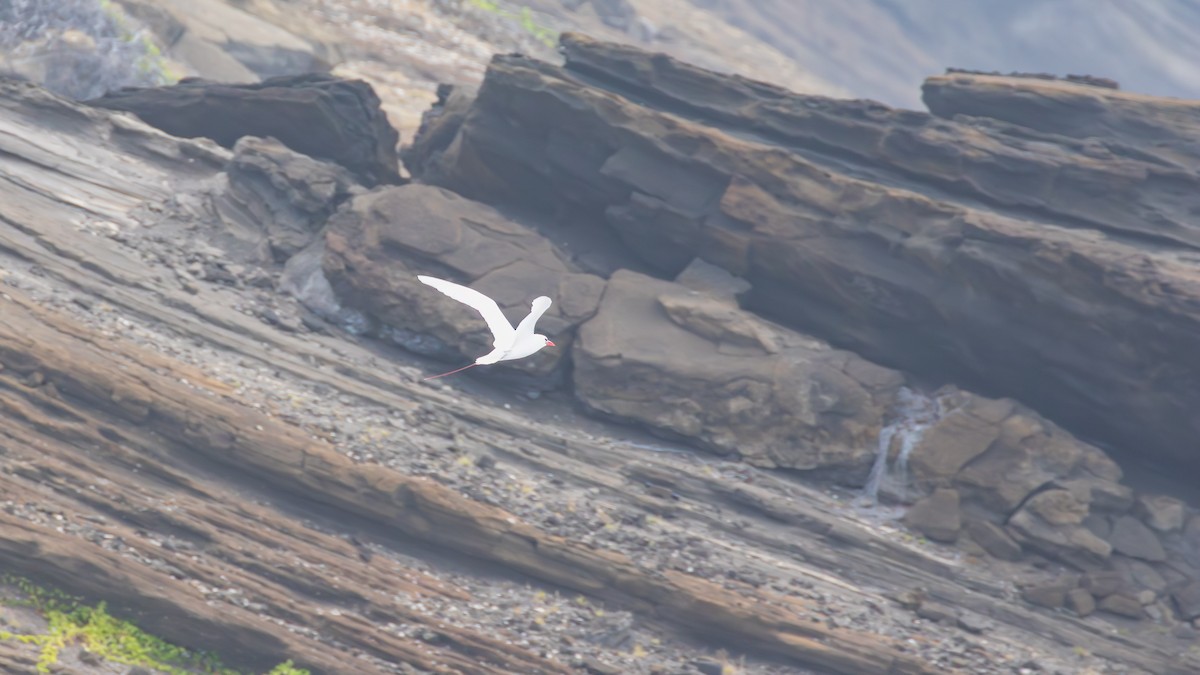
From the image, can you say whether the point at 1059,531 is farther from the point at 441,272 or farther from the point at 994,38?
the point at 994,38

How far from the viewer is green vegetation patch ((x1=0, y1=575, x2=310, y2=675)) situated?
14.5 m

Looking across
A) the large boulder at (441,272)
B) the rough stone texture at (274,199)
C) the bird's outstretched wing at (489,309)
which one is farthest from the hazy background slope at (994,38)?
the bird's outstretched wing at (489,309)

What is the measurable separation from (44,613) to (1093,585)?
13.4 m

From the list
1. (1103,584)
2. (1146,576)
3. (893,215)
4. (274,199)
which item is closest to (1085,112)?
(893,215)

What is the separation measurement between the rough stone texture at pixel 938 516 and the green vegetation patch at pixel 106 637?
8667 millimetres

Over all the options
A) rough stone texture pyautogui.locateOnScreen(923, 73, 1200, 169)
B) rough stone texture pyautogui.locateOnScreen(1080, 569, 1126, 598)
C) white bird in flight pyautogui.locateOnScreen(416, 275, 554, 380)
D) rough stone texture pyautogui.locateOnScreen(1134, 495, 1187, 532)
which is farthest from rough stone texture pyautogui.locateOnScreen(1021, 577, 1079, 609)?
white bird in flight pyautogui.locateOnScreen(416, 275, 554, 380)

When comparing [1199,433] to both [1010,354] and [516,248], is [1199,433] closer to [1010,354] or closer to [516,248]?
[1010,354]

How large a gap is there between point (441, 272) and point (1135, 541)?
10900 millimetres

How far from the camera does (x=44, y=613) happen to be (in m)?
14.6

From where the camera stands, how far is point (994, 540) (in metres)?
17.5

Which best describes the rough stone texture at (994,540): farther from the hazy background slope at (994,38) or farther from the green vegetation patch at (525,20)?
the hazy background slope at (994,38)

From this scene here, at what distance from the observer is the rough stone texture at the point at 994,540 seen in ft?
57.0

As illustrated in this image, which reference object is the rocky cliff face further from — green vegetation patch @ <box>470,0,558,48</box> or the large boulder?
green vegetation patch @ <box>470,0,558,48</box>

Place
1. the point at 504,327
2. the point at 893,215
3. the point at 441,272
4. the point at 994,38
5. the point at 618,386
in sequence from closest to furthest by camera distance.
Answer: the point at 504,327 → the point at 618,386 → the point at 893,215 → the point at 441,272 → the point at 994,38
